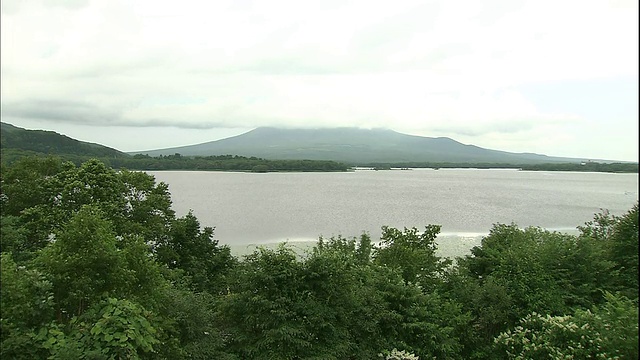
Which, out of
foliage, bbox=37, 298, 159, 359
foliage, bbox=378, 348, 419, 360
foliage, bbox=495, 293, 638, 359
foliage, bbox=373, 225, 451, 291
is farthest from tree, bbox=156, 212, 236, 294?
foliage, bbox=495, 293, 638, 359

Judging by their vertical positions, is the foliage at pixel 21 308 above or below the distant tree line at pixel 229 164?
below

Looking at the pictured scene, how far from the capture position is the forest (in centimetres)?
614

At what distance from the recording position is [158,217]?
16172mm

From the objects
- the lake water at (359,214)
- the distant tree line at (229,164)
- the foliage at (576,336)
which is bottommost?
the lake water at (359,214)

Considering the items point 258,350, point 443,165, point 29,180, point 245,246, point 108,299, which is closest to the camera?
point 108,299

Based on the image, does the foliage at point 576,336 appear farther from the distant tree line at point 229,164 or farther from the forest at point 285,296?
the distant tree line at point 229,164

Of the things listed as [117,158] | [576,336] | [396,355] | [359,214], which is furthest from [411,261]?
[117,158]

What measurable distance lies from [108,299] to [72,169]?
429 inches

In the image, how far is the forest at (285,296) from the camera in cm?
614

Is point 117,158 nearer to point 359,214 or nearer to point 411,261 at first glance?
point 359,214

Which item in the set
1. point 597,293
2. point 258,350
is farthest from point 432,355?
point 597,293

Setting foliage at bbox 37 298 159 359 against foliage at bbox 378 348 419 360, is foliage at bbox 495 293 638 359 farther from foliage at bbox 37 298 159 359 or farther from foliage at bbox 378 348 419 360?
foliage at bbox 37 298 159 359

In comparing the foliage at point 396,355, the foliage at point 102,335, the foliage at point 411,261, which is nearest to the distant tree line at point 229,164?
the foliage at point 411,261

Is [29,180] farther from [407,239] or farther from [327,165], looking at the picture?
[327,165]
